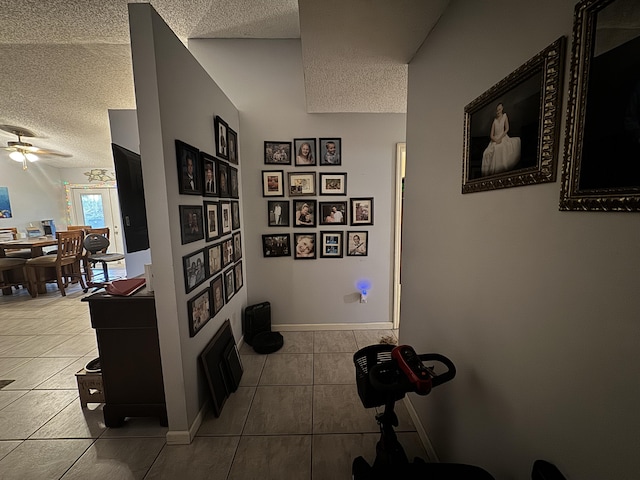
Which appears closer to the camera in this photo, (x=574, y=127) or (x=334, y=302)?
(x=574, y=127)

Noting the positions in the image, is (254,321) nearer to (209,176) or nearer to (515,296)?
(209,176)

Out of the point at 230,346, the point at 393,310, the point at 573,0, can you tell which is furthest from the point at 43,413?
the point at 573,0

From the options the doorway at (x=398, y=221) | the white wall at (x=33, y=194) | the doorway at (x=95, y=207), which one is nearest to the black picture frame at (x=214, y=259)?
the doorway at (x=398, y=221)

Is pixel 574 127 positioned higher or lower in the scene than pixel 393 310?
higher

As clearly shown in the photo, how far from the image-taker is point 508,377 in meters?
0.89

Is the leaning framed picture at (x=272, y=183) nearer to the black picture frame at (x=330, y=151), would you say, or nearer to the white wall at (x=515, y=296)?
the black picture frame at (x=330, y=151)

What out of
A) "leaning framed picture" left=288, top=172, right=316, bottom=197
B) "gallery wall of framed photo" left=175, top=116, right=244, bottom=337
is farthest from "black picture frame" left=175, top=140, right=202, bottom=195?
"leaning framed picture" left=288, top=172, right=316, bottom=197

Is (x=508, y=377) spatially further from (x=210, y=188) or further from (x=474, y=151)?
(x=210, y=188)

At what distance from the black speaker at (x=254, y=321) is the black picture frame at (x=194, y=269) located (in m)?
1.08

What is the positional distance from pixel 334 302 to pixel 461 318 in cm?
197

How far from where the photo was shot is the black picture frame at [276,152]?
2756 millimetres

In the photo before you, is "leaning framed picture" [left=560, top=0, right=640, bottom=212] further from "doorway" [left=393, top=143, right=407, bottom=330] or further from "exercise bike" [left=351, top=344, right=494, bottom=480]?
"doorway" [left=393, top=143, right=407, bottom=330]

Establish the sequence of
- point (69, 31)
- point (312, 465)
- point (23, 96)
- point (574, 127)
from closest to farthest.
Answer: point (574, 127), point (312, 465), point (69, 31), point (23, 96)

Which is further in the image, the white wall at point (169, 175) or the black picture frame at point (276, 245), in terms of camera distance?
the black picture frame at point (276, 245)
